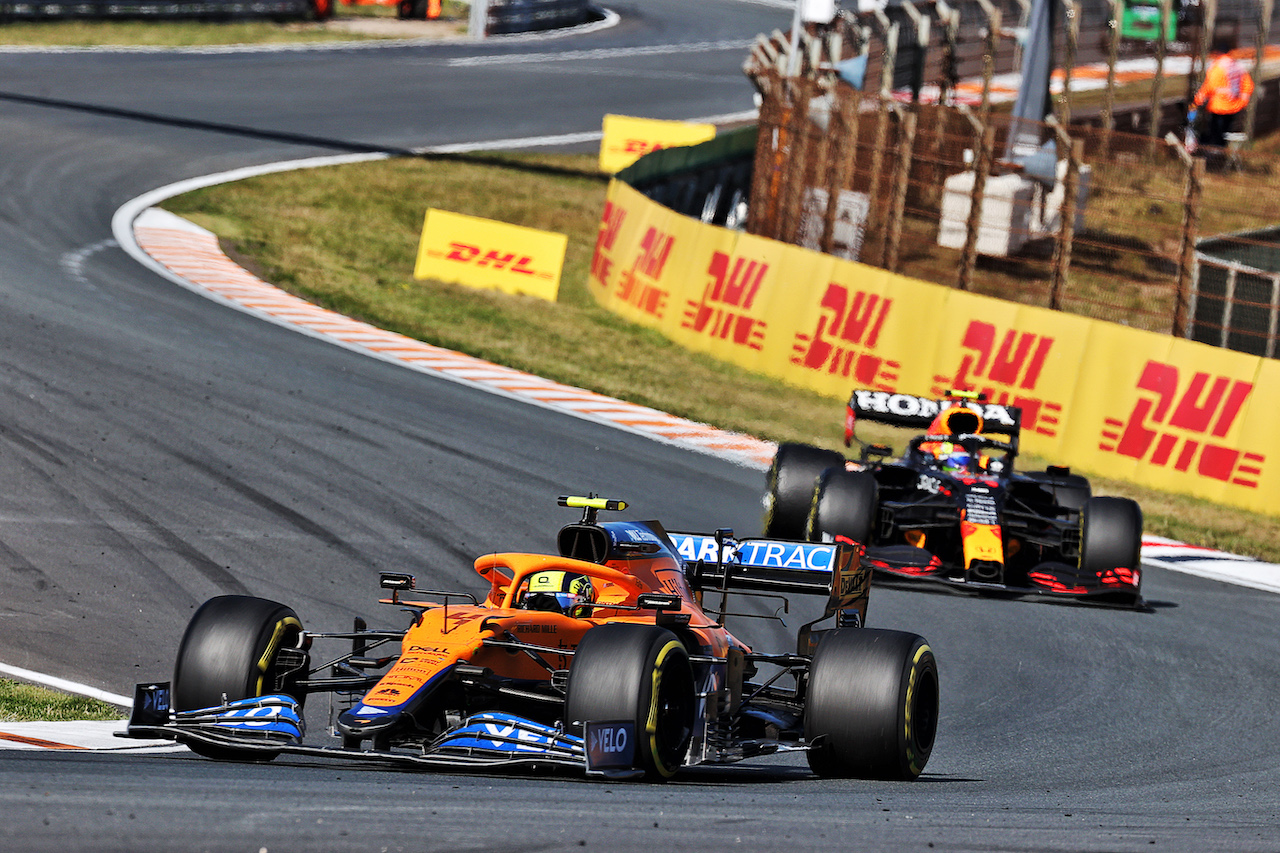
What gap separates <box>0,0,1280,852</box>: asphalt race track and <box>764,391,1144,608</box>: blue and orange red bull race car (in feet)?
0.96

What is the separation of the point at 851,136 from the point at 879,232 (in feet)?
4.19

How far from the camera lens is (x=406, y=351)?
69.6ft

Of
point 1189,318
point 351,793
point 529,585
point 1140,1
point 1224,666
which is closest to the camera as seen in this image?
point 351,793

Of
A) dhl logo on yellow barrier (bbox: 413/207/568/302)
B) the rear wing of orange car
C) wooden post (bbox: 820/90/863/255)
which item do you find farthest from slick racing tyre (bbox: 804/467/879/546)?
dhl logo on yellow barrier (bbox: 413/207/568/302)

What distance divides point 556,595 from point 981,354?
37.0ft

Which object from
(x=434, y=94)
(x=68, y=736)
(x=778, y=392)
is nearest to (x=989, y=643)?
(x=68, y=736)

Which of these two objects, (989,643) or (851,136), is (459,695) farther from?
(851,136)

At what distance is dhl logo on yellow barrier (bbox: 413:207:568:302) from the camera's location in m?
25.4

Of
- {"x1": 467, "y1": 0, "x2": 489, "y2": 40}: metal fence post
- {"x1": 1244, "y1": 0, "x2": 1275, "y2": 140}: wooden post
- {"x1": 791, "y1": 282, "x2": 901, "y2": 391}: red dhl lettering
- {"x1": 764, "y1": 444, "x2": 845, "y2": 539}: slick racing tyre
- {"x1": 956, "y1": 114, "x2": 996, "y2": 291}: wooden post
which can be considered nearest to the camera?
{"x1": 764, "y1": 444, "x2": 845, "y2": 539}: slick racing tyre

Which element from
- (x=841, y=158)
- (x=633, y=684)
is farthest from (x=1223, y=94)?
(x=633, y=684)

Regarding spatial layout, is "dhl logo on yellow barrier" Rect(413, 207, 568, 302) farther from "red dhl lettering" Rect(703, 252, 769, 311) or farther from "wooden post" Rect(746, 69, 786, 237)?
"red dhl lettering" Rect(703, 252, 769, 311)

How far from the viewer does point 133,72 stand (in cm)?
3866

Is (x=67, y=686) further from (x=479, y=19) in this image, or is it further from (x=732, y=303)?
(x=479, y=19)

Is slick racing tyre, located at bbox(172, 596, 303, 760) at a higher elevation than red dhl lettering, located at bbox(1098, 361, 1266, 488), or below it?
higher
